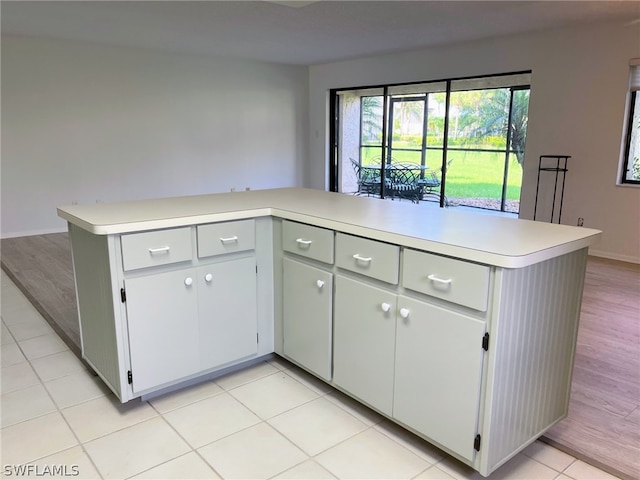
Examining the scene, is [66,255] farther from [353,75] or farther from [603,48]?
[603,48]

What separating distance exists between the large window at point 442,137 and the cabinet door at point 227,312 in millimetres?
4731

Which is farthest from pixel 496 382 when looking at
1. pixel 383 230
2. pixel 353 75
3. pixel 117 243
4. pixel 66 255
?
pixel 353 75

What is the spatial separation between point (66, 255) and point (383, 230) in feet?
13.9

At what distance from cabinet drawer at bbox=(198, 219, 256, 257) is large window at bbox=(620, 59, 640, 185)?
4.50m

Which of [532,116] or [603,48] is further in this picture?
[532,116]

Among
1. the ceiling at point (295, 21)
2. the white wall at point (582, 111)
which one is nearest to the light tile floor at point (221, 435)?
the ceiling at point (295, 21)

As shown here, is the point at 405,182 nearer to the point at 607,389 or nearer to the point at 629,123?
the point at 629,123

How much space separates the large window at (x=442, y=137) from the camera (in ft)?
20.1

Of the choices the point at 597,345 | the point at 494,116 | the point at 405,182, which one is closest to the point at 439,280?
the point at 597,345

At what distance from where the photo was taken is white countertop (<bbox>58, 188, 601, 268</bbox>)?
157 centimetres

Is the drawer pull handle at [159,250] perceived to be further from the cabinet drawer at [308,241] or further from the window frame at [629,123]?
the window frame at [629,123]

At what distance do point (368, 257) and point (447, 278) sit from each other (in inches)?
15.3

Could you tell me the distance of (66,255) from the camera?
193 inches

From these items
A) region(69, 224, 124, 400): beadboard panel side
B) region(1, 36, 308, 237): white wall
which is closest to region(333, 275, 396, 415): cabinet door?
region(69, 224, 124, 400): beadboard panel side
